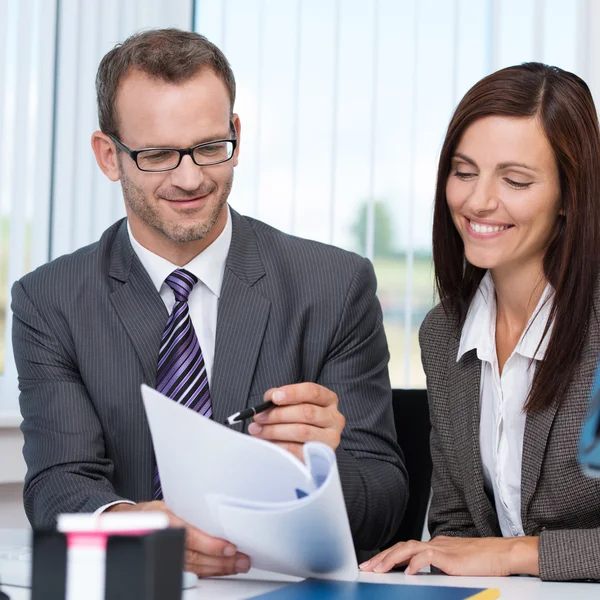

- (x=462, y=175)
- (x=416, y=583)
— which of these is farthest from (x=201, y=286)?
(x=416, y=583)

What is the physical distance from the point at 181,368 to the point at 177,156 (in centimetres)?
45

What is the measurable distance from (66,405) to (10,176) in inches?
56.3

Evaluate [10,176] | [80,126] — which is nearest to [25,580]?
[10,176]

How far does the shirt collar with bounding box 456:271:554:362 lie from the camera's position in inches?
72.8

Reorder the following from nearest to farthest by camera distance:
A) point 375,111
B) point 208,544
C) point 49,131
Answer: point 208,544 → point 49,131 → point 375,111

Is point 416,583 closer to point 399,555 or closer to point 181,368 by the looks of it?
point 399,555

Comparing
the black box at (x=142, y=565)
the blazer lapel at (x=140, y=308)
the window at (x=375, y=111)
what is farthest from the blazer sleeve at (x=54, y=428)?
the window at (x=375, y=111)

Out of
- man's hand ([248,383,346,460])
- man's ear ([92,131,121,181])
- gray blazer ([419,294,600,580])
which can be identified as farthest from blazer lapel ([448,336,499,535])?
man's ear ([92,131,121,181])

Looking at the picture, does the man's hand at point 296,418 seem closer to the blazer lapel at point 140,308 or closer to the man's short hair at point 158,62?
the blazer lapel at point 140,308

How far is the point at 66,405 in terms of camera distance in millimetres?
1847

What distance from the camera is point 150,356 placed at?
189 cm

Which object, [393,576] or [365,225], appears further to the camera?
[365,225]

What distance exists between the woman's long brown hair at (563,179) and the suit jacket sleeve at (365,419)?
1.07 feet

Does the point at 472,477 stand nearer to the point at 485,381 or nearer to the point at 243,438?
the point at 485,381
